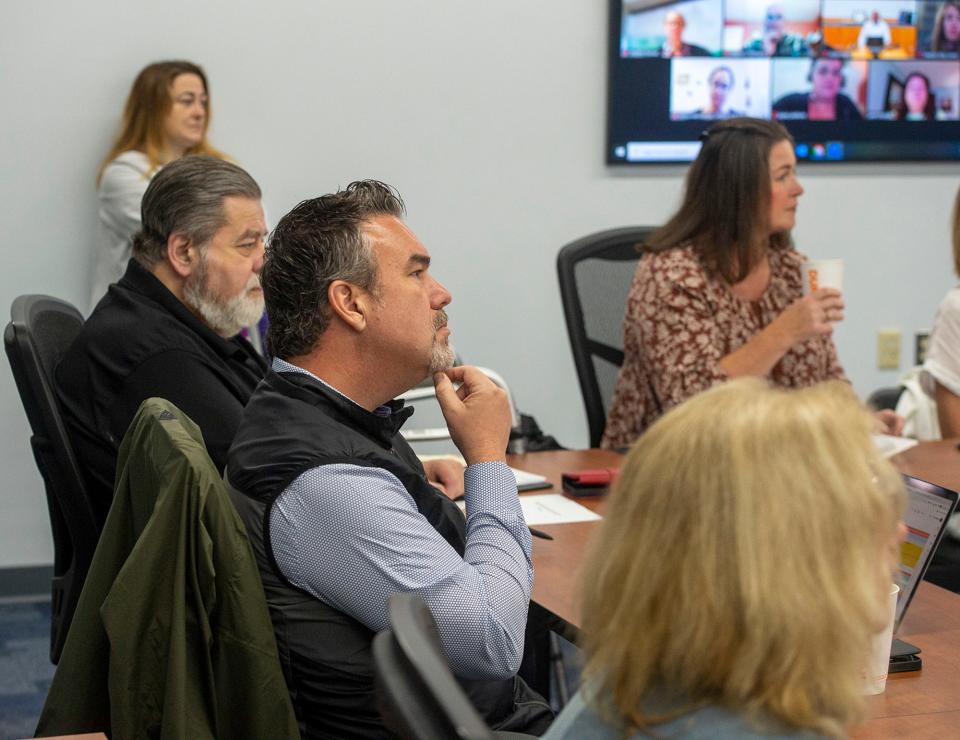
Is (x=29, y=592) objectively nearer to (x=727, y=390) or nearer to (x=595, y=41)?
(x=595, y=41)

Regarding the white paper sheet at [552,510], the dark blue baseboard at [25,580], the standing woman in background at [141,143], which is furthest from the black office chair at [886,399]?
the dark blue baseboard at [25,580]

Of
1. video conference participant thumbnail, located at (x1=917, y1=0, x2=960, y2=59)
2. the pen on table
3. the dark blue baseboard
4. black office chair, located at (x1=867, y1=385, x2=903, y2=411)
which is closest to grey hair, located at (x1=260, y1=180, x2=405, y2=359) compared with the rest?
the pen on table

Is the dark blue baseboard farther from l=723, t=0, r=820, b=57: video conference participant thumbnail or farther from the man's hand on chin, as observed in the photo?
l=723, t=0, r=820, b=57: video conference participant thumbnail

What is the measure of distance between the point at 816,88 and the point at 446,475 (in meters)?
2.68

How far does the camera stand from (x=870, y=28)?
4320mm

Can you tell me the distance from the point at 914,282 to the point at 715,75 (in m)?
1.10

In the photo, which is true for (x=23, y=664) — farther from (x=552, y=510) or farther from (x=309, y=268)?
(x=309, y=268)

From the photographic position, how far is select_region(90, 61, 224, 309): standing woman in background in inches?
145

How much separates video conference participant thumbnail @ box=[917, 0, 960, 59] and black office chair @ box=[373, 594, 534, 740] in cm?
399

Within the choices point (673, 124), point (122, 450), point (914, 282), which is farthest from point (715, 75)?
point (122, 450)

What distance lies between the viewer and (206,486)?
4.39 ft

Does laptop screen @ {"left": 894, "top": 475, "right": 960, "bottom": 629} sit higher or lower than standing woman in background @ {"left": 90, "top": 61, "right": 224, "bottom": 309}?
lower

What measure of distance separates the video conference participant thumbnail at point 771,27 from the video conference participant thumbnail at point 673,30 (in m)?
0.05

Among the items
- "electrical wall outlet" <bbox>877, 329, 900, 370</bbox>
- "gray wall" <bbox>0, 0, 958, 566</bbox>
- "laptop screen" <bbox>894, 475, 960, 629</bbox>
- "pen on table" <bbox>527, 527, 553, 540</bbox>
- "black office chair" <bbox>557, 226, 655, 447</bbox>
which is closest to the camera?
"laptop screen" <bbox>894, 475, 960, 629</bbox>
